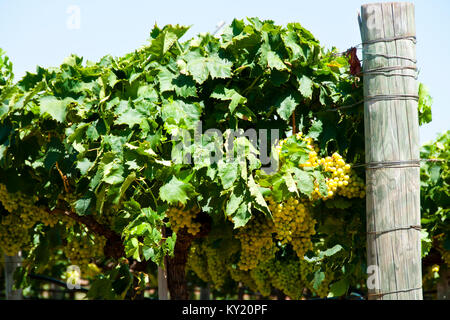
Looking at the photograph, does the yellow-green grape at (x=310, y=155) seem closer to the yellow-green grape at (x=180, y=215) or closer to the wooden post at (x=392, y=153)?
the wooden post at (x=392, y=153)

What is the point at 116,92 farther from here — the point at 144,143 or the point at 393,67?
the point at 393,67

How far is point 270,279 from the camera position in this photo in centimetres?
709

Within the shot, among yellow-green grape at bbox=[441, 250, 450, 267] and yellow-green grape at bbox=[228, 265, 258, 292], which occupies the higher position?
yellow-green grape at bbox=[441, 250, 450, 267]

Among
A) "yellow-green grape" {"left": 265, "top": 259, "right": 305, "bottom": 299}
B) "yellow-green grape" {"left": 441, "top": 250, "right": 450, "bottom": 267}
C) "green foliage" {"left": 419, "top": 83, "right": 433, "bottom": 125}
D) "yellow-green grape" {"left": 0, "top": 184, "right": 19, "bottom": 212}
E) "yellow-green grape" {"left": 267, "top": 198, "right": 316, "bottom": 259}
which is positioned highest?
"green foliage" {"left": 419, "top": 83, "right": 433, "bottom": 125}

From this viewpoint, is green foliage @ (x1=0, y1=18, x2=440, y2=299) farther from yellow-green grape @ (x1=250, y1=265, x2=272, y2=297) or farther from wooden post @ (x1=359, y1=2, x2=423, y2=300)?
yellow-green grape @ (x1=250, y1=265, x2=272, y2=297)

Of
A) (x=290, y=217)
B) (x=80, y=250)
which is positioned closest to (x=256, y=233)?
(x=290, y=217)

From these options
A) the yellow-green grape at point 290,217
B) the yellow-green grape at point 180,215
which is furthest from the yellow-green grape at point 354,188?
the yellow-green grape at point 180,215

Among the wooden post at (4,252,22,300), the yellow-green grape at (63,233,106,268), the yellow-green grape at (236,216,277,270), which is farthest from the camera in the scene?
the wooden post at (4,252,22,300)

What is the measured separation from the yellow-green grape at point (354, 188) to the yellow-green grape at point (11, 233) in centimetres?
273

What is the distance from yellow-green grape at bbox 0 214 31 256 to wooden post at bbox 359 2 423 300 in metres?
2.96

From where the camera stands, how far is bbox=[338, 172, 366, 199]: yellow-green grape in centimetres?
330

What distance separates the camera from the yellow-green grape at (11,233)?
4715 millimetres

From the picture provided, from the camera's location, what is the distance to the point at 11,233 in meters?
4.81

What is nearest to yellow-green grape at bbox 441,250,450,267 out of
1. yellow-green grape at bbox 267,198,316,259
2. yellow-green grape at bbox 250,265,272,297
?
yellow-green grape at bbox 250,265,272,297
